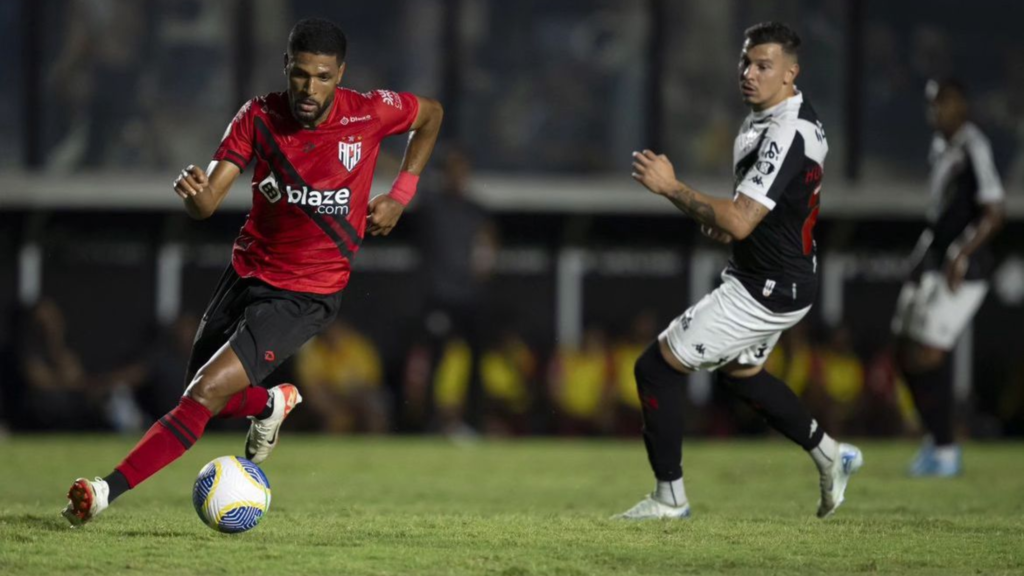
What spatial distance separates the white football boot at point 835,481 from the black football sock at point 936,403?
3528mm

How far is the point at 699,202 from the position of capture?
21.5ft

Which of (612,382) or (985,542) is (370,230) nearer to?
(985,542)

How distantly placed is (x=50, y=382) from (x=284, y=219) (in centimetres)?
902

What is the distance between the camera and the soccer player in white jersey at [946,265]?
1040 centimetres

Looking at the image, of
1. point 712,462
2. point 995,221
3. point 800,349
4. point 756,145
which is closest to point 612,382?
point 800,349

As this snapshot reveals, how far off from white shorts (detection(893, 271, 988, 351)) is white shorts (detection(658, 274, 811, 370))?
3.85 meters

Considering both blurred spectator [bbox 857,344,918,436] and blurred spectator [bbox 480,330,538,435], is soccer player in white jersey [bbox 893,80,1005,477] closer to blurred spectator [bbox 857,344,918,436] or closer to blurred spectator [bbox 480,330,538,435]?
blurred spectator [bbox 857,344,918,436]

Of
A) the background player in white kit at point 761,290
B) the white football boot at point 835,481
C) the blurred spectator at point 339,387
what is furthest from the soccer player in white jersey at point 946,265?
the blurred spectator at point 339,387

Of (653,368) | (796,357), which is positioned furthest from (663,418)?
(796,357)

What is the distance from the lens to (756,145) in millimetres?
6820

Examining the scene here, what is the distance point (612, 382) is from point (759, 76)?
8638 millimetres

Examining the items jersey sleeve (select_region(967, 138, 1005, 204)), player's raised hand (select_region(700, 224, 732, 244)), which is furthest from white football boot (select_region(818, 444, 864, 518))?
jersey sleeve (select_region(967, 138, 1005, 204))

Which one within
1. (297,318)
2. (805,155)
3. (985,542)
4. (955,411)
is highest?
(805,155)

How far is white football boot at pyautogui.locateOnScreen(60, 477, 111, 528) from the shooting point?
19.0 ft
